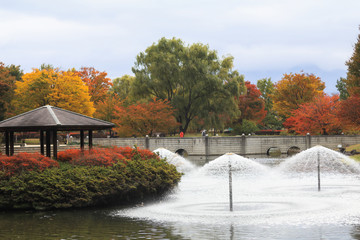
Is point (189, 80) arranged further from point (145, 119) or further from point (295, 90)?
point (295, 90)

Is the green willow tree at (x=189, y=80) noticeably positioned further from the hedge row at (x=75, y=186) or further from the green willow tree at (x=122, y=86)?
the hedge row at (x=75, y=186)

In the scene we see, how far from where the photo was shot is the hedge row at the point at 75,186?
18594 mm

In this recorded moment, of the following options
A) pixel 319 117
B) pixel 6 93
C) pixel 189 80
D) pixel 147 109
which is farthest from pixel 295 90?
pixel 6 93

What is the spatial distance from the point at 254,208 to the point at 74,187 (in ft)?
22.7

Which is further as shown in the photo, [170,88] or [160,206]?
[170,88]

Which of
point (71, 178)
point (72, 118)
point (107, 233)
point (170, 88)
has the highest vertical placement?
point (170, 88)

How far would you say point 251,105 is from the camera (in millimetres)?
91938

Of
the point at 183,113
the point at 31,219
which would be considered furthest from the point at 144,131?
the point at 31,219

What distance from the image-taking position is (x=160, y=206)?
1944cm

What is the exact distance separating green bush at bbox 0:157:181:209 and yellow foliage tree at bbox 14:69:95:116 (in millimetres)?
37655

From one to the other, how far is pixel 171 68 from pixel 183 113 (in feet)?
22.9

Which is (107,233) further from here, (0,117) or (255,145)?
(255,145)

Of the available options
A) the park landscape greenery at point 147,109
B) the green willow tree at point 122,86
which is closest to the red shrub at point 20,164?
the park landscape greenery at point 147,109

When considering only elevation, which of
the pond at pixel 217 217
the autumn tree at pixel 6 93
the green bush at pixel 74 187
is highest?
the autumn tree at pixel 6 93
